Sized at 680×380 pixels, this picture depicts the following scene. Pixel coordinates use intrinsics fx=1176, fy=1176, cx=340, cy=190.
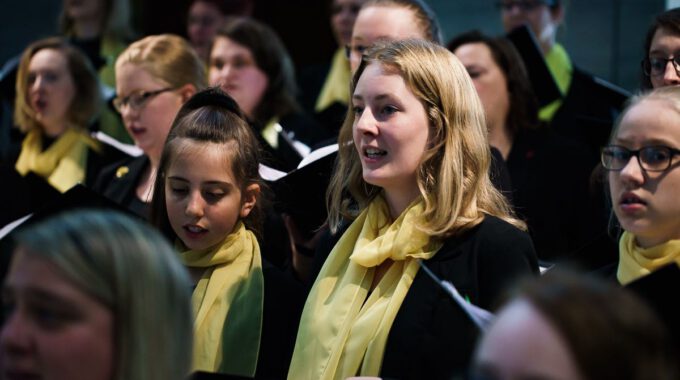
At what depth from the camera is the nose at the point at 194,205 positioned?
3.79 meters

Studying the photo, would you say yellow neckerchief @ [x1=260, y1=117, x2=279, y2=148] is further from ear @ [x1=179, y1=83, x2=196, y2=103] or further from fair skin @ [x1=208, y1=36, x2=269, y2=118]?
ear @ [x1=179, y1=83, x2=196, y2=103]

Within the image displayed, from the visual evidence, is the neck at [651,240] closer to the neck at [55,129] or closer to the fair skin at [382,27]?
the fair skin at [382,27]

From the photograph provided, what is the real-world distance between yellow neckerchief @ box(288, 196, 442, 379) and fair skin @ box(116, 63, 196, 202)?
1.51 metres

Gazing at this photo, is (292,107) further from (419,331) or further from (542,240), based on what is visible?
(419,331)

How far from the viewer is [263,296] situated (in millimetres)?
3826

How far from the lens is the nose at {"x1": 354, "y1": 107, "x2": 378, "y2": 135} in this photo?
3.52m

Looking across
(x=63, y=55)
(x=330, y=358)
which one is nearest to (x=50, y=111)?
(x=63, y=55)

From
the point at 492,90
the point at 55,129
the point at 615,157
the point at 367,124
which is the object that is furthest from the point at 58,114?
the point at 615,157

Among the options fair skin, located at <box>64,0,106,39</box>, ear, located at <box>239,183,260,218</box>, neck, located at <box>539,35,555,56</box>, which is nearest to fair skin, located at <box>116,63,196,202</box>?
ear, located at <box>239,183,260,218</box>

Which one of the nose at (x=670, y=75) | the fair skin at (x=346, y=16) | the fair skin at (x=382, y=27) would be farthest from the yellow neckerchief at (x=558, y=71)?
the nose at (x=670, y=75)

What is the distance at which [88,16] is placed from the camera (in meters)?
6.95

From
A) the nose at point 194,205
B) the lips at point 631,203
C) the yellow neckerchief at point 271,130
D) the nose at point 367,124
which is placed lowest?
the yellow neckerchief at point 271,130

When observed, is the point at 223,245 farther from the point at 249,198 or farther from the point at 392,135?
the point at 392,135

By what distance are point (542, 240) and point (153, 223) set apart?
169cm
